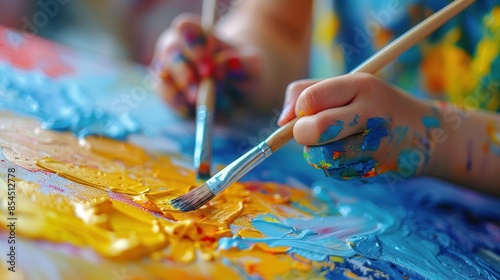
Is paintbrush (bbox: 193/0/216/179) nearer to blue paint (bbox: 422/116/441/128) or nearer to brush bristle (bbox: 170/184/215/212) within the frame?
brush bristle (bbox: 170/184/215/212)

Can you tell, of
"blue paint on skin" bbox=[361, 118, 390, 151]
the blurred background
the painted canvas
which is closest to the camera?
the painted canvas

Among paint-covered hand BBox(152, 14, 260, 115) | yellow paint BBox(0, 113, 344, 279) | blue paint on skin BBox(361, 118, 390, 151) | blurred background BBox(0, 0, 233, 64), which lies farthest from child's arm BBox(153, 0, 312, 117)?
blurred background BBox(0, 0, 233, 64)

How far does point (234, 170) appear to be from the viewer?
39 cm

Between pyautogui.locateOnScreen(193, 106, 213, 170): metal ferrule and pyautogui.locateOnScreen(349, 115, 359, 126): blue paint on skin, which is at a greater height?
pyautogui.locateOnScreen(193, 106, 213, 170): metal ferrule

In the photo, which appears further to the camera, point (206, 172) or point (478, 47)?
point (478, 47)

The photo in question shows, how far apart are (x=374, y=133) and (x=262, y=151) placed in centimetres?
9

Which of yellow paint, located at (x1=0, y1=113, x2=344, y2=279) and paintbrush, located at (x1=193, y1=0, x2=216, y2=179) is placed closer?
yellow paint, located at (x1=0, y1=113, x2=344, y2=279)

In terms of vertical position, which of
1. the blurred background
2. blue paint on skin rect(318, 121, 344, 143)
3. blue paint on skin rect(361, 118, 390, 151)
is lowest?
blue paint on skin rect(361, 118, 390, 151)

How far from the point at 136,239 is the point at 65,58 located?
0.54m

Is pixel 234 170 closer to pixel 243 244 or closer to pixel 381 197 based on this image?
pixel 243 244

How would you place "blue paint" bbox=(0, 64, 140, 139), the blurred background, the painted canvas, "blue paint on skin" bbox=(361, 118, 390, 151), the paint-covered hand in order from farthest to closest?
the blurred background
the paint-covered hand
"blue paint" bbox=(0, 64, 140, 139)
"blue paint on skin" bbox=(361, 118, 390, 151)
the painted canvas

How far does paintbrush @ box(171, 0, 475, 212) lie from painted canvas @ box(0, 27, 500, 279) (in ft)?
0.04

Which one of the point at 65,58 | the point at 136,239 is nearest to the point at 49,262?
the point at 136,239

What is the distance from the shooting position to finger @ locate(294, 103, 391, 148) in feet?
1.21
